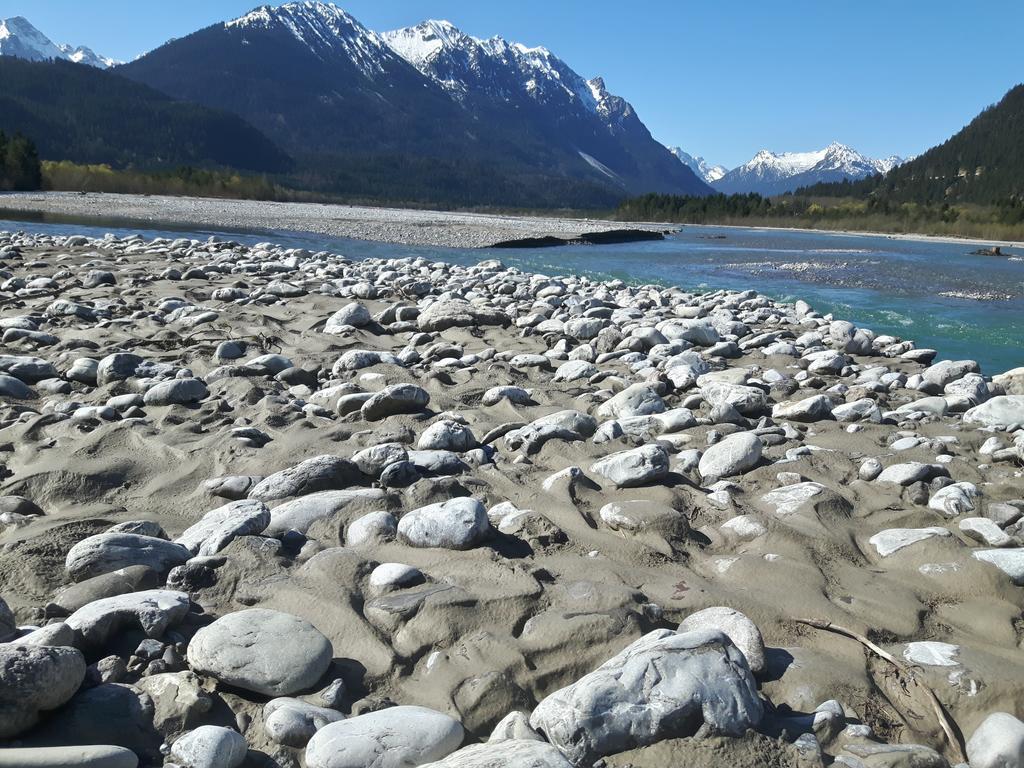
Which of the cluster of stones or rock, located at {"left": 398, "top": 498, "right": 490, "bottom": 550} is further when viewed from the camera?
rock, located at {"left": 398, "top": 498, "right": 490, "bottom": 550}

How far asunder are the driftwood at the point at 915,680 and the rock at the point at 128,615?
1.84 metres

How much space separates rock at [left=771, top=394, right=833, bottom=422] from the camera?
4.25m

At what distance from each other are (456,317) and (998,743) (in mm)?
5823

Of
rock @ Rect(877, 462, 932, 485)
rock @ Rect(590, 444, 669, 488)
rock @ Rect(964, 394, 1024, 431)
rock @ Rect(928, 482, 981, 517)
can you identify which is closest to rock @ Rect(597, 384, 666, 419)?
rock @ Rect(590, 444, 669, 488)

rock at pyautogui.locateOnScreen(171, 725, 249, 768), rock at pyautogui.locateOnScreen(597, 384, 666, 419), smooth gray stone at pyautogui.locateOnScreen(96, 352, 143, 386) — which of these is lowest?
rock at pyautogui.locateOnScreen(171, 725, 249, 768)

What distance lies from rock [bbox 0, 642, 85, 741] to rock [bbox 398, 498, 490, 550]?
1.11 metres

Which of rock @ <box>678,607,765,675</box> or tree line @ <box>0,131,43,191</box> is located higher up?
tree line @ <box>0,131,43,191</box>

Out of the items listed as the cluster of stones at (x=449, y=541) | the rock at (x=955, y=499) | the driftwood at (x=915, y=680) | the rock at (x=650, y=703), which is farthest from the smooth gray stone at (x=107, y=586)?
the rock at (x=955, y=499)

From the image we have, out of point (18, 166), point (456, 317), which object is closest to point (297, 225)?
point (456, 317)

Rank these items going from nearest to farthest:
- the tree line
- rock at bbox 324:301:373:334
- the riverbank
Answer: rock at bbox 324:301:373:334 → the riverbank → the tree line

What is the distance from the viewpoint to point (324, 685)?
176 cm

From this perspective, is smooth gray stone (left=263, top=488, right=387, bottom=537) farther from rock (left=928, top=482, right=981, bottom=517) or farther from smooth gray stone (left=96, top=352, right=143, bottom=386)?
smooth gray stone (left=96, top=352, right=143, bottom=386)

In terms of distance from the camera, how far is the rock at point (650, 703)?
1.56 metres

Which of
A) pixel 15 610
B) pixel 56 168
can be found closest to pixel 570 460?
pixel 15 610
